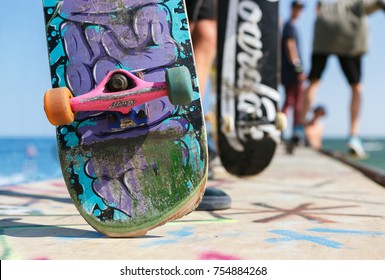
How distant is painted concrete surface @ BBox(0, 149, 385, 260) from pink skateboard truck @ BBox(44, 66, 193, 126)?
0.37 metres

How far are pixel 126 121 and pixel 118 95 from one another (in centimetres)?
13

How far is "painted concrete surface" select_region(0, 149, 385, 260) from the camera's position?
1.41 m

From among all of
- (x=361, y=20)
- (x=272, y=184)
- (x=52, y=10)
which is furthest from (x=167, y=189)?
(x=361, y=20)

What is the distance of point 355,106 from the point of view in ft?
18.0

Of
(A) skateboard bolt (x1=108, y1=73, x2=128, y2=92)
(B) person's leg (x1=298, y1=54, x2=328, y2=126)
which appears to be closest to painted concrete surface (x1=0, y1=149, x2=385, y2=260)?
(A) skateboard bolt (x1=108, y1=73, x2=128, y2=92)

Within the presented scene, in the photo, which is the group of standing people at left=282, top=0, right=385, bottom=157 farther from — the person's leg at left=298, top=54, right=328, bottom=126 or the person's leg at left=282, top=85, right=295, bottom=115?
the person's leg at left=282, top=85, right=295, bottom=115

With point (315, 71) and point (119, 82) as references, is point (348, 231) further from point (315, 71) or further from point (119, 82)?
point (315, 71)

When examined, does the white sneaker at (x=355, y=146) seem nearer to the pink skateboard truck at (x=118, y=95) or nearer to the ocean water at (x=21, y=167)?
the ocean water at (x=21, y=167)

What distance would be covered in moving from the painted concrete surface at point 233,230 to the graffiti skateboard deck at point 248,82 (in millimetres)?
330
